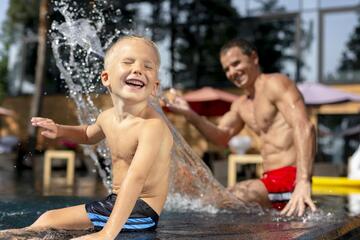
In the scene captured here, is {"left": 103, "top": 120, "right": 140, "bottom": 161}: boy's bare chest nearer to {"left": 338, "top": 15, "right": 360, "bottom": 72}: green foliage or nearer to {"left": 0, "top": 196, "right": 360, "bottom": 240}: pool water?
{"left": 0, "top": 196, "right": 360, "bottom": 240}: pool water

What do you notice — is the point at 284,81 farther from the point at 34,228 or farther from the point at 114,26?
the point at 34,228

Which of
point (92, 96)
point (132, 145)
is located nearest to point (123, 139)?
point (132, 145)

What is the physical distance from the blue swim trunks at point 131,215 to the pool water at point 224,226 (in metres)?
0.05

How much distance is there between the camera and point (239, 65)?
12.9ft

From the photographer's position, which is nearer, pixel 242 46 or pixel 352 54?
pixel 242 46

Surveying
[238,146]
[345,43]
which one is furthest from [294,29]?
[238,146]

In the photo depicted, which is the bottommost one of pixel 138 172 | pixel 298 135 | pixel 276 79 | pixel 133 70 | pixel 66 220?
pixel 66 220

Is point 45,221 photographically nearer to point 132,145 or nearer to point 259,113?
point 132,145

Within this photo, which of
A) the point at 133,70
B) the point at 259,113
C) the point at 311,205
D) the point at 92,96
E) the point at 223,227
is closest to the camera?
the point at 133,70

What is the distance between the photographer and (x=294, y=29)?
12695 millimetres

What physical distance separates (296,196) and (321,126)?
964 cm

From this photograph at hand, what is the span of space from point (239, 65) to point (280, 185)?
0.88 meters

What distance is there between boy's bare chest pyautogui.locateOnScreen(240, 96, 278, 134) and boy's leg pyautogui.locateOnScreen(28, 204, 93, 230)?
195 centimetres

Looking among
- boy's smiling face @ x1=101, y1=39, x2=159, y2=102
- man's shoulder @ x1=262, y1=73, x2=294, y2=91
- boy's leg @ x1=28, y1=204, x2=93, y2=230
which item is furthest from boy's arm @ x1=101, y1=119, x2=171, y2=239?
man's shoulder @ x1=262, y1=73, x2=294, y2=91
